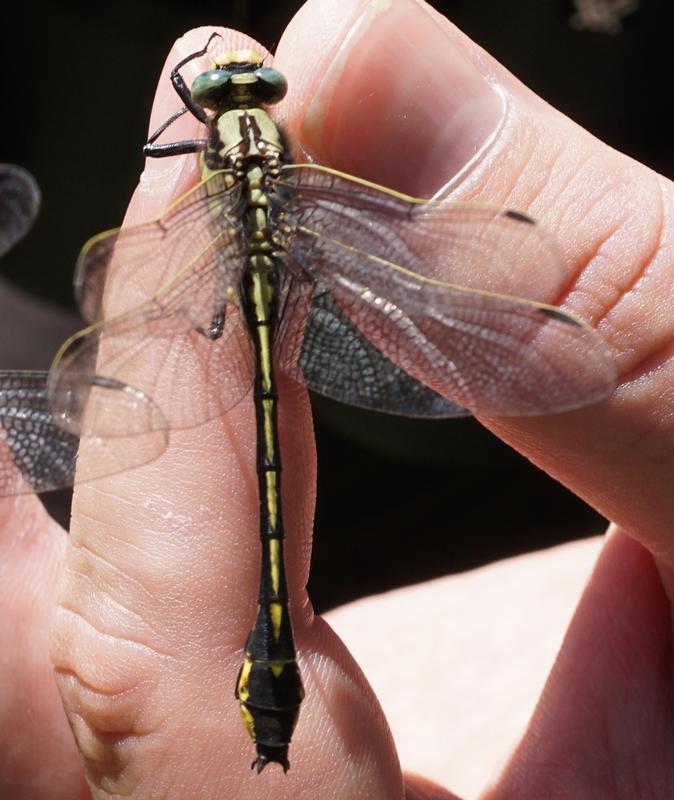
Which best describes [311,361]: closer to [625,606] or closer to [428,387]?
[428,387]

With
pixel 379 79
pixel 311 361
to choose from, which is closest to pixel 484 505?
pixel 311 361

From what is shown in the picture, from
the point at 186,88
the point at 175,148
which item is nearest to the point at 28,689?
the point at 175,148

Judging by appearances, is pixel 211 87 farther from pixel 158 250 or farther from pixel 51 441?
pixel 51 441

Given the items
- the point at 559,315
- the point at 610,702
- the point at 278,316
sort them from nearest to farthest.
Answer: the point at 559,315, the point at 278,316, the point at 610,702

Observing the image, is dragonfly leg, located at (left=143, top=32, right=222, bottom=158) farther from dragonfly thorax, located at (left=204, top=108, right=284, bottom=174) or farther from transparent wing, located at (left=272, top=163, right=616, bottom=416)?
transparent wing, located at (left=272, top=163, right=616, bottom=416)

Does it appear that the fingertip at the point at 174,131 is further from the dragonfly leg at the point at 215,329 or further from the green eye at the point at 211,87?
the dragonfly leg at the point at 215,329

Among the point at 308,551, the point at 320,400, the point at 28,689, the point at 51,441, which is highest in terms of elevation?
the point at 320,400

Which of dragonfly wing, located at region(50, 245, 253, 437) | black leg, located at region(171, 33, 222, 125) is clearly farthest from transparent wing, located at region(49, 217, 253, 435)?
black leg, located at region(171, 33, 222, 125)

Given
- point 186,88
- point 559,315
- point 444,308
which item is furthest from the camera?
point 186,88

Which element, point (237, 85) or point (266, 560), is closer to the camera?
point (266, 560)
